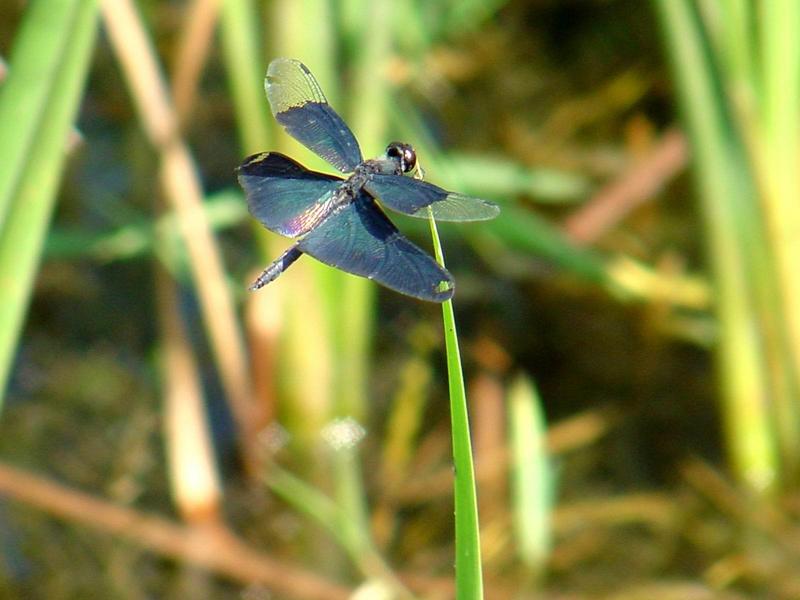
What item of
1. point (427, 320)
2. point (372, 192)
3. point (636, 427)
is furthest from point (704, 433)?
point (372, 192)

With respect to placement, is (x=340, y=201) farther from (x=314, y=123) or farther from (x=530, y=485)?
(x=530, y=485)

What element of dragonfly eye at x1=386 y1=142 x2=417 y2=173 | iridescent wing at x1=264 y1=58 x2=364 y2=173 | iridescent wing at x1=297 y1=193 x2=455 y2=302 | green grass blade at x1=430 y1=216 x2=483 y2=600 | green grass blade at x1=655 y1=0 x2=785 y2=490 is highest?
green grass blade at x1=655 y1=0 x2=785 y2=490

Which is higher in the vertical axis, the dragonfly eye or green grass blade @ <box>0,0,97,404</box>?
the dragonfly eye

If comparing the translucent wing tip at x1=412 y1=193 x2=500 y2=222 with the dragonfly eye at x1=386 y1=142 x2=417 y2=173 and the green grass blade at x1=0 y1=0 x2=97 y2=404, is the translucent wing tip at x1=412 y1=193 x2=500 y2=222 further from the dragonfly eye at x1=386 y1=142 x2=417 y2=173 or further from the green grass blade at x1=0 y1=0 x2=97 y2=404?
the green grass blade at x1=0 y1=0 x2=97 y2=404

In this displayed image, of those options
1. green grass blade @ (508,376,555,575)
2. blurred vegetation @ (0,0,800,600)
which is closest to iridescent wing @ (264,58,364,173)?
blurred vegetation @ (0,0,800,600)

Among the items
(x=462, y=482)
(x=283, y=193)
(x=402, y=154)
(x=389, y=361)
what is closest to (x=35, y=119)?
(x=283, y=193)

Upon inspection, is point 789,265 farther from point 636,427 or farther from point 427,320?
point 427,320
